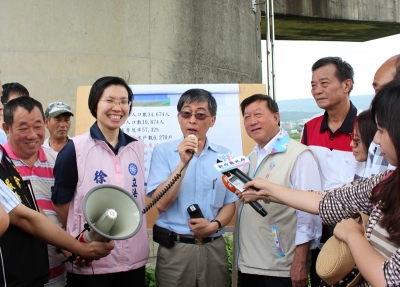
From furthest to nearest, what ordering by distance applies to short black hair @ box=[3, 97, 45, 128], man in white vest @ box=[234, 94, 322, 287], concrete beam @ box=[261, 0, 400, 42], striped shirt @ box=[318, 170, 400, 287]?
concrete beam @ box=[261, 0, 400, 42] < short black hair @ box=[3, 97, 45, 128] < man in white vest @ box=[234, 94, 322, 287] < striped shirt @ box=[318, 170, 400, 287]

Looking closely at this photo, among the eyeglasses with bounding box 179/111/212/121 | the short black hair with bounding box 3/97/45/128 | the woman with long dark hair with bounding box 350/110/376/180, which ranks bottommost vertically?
the woman with long dark hair with bounding box 350/110/376/180

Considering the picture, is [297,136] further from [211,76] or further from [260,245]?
[211,76]

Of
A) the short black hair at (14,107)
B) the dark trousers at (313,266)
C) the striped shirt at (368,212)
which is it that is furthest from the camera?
the dark trousers at (313,266)

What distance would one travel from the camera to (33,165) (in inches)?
125

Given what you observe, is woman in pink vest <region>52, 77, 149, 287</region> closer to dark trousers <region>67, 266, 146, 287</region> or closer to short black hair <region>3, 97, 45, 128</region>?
dark trousers <region>67, 266, 146, 287</region>

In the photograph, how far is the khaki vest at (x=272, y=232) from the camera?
9.75ft

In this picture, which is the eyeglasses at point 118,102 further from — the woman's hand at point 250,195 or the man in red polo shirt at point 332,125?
the man in red polo shirt at point 332,125

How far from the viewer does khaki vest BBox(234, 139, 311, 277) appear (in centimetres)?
297

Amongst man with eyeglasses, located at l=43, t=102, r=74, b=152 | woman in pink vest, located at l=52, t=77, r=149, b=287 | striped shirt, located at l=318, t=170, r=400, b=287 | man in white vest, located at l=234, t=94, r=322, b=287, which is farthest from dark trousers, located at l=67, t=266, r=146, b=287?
man with eyeglasses, located at l=43, t=102, r=74, b=152

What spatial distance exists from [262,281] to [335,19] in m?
9.18

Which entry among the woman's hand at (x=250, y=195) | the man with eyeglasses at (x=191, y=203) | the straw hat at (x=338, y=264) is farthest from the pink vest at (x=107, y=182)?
the straw hat at (x=338, y=264)

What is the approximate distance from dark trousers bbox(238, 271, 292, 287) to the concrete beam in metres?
7.85

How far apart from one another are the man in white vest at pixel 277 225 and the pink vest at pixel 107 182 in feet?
2.72

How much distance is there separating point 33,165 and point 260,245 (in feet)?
6.29
